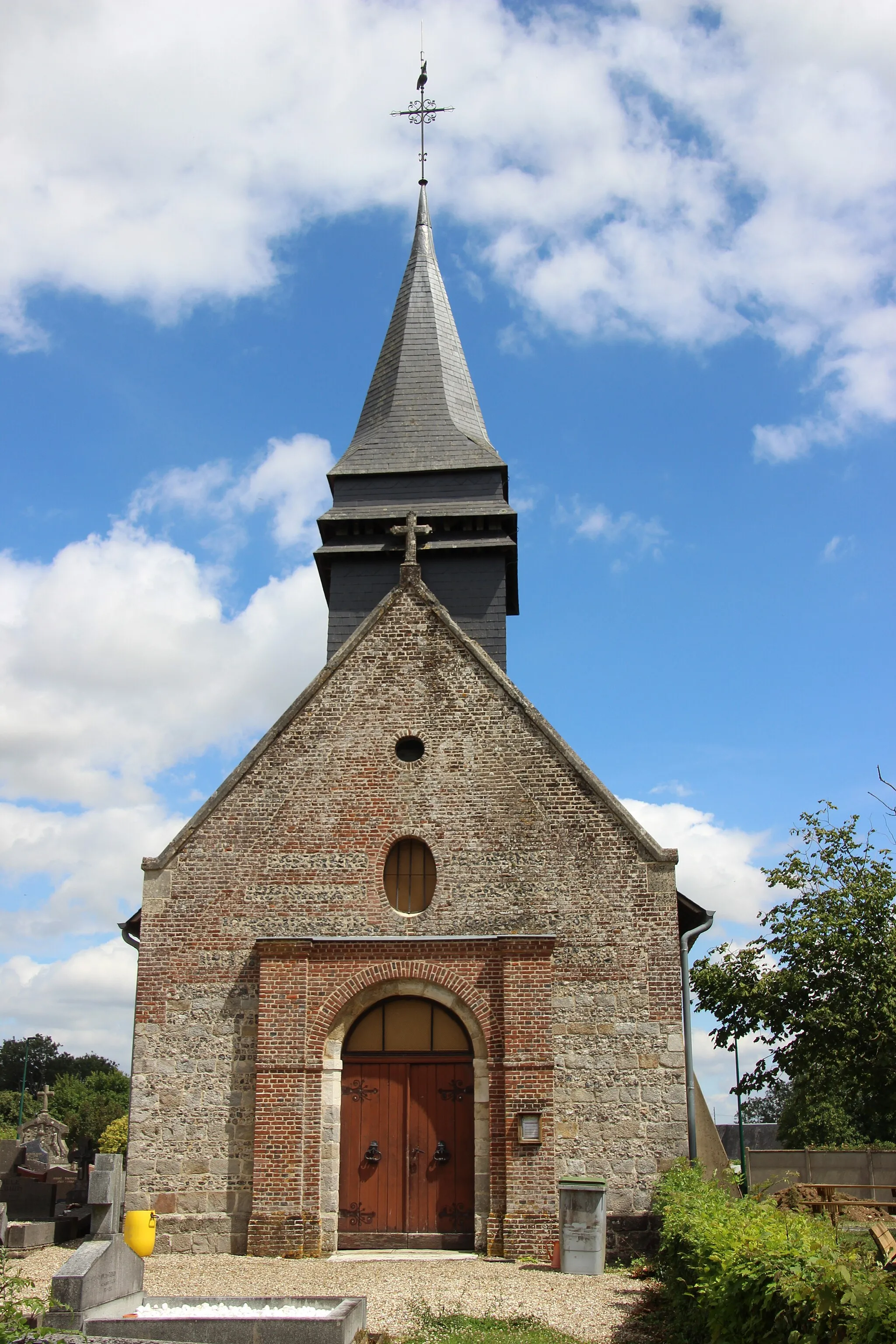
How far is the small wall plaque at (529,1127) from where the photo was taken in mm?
12609

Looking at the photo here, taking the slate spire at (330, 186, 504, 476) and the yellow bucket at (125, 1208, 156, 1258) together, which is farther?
the slate spire at (330, 186, 504, 476)

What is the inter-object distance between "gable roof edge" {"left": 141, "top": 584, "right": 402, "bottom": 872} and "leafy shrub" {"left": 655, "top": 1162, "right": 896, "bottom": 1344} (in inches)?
323

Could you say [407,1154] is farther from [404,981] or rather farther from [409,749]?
[409,749]

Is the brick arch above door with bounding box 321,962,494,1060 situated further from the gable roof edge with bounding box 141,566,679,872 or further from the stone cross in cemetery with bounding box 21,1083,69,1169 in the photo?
the stone cross in cemetery with bounding box 21,1083,69,1169

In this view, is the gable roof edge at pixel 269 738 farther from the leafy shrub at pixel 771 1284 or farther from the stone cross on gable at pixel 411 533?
the leafy shrub at pixel 771 1284

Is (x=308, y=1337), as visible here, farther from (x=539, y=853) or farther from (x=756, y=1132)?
(x=756, y=1132)

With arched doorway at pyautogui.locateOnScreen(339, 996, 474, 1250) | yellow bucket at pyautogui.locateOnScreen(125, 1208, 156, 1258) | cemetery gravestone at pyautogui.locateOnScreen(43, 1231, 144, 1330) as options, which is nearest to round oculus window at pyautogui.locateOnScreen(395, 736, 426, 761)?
arched doorway at pyautogui.locateOnScreen(339, 996, 474, 1250)

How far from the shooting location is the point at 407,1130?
13.3m

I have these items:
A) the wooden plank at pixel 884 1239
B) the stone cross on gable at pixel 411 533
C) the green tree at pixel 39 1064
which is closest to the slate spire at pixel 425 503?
the stone cross on gable at pixel 411 533

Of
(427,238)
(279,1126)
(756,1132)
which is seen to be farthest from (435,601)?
(756,1132)

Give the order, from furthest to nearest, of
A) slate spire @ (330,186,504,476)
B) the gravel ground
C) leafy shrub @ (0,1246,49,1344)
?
1. slate spire @ (330,186,504,476)
2. the gravel ground
3. leafy shrub @ (0,1246,49,1344)

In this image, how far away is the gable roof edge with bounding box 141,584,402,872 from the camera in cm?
1437

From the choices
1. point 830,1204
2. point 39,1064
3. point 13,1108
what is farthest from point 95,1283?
point 39,1064

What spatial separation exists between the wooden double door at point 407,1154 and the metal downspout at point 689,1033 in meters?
2.54
